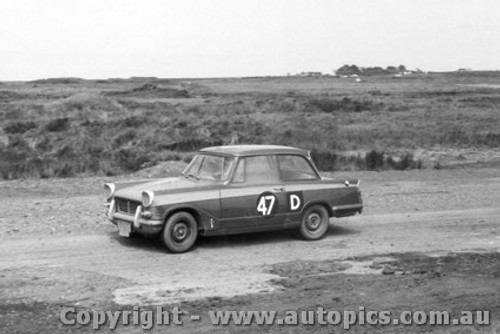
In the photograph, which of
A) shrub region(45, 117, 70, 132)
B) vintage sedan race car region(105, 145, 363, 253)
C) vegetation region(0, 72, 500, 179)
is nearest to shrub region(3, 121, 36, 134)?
vegetation region(0, 72, 500, 179)

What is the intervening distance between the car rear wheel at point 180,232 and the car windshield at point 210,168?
0.85m

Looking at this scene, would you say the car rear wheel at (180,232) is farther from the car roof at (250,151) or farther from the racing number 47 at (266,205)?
the car roof at (250,151)

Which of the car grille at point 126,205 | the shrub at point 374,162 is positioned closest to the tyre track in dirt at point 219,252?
the car grille at point 126,205

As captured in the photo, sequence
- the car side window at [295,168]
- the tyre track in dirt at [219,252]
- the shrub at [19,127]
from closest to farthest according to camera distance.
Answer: the tyre track in dirt at [219,252] < the car side window at [295,168] < the shrub at [19,127]

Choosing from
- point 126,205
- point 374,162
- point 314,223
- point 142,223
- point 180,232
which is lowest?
point 374,162

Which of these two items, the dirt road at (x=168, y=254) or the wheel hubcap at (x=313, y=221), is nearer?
the dirt road at (x=168, y=254)

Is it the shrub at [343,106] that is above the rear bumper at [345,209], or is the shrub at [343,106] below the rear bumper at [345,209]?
above

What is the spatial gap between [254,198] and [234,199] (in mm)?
315

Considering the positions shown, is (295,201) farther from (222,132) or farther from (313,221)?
(222,132)

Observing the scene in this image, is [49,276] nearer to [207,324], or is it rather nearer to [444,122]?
[207,324]

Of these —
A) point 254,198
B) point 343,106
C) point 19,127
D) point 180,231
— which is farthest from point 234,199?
point 343,106

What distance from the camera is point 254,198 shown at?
10.1m

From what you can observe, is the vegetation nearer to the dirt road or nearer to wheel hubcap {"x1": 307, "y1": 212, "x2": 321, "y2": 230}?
the dirt road

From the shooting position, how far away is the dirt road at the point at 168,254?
7.44 m
